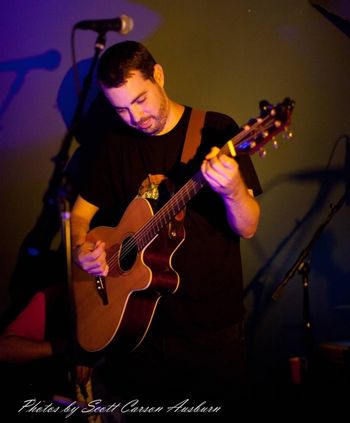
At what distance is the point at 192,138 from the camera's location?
7.61 ft

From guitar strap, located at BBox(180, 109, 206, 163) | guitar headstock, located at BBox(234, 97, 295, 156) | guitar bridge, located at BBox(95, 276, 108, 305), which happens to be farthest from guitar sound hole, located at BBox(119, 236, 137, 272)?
guitar headstock, located at BBox(234, 97, 295, 156)

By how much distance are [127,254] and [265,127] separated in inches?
41.2

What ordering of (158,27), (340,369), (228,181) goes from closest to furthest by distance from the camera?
(228,181)
(340,369)
(158,27)

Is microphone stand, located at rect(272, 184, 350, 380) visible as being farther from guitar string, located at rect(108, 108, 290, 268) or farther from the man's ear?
the man's ear

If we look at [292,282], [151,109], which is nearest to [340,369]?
[292,282]

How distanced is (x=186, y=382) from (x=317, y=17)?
239 centimetres

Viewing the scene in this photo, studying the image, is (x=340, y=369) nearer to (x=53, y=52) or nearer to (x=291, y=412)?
(x=291, y=412)

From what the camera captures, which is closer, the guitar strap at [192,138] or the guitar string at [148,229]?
the guitar string at [148,229]

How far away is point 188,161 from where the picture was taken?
7.52 ft

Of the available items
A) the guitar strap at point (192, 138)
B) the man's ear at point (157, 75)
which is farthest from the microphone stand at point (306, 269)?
the man's ear at point (157, 75)

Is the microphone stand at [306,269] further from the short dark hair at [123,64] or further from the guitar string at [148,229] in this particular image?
the short dark hair at [123,64]

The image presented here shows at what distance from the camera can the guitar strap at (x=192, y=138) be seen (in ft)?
7.54

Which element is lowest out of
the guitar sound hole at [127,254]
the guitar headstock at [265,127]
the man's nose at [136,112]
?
the guitar sound hole at [127,254]

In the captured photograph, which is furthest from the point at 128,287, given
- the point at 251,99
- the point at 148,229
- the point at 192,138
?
the point at 251,99
